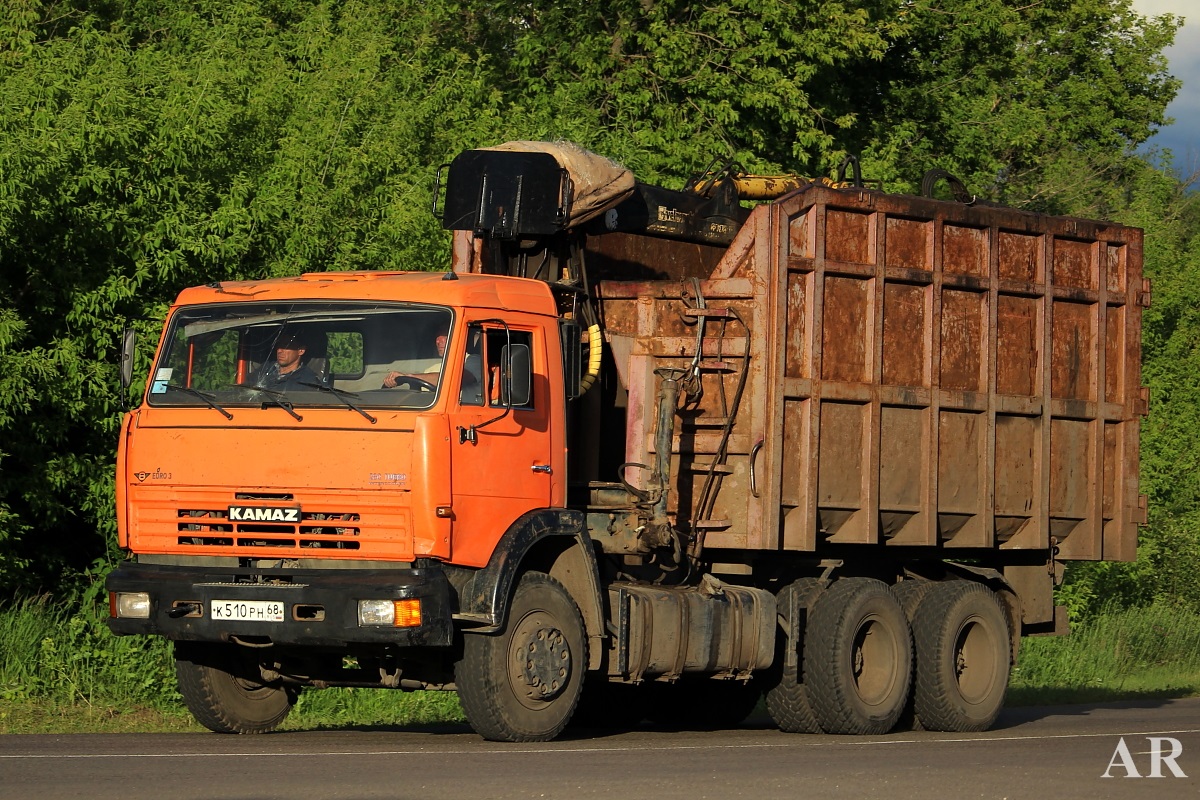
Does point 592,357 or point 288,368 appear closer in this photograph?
point 288,368

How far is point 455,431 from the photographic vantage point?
33.8 feet

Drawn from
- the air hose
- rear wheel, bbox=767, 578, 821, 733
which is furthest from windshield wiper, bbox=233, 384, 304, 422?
rear wheel, bbox=767, 578, 821, 733

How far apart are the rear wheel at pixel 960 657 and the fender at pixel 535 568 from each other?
365cm

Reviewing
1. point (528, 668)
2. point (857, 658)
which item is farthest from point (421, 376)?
point (857, 658)

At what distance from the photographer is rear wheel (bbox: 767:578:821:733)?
13055mm

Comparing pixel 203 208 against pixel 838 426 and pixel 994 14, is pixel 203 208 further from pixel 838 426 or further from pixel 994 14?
pixel 994 14

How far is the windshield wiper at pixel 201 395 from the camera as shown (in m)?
10.5

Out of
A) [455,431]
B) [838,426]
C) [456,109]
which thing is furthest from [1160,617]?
[455,431]

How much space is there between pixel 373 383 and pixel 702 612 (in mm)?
3165

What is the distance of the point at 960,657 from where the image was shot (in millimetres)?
14320

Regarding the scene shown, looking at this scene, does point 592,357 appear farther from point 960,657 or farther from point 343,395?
point 960,657

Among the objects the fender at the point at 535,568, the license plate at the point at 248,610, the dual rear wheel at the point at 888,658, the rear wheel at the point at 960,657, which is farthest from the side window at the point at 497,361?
the rear wheel at the point at 960,657

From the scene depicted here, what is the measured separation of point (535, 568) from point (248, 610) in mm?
1951

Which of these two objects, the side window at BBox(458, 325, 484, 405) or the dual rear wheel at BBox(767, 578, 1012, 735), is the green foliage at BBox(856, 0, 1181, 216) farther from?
the side window at BBox(458, 325, 484, 405)
